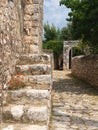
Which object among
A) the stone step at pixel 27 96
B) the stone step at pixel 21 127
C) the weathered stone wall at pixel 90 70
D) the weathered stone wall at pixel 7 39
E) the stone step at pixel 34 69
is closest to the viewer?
the stone step at pixel 21 127

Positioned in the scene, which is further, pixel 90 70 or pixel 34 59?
pixel 90 70

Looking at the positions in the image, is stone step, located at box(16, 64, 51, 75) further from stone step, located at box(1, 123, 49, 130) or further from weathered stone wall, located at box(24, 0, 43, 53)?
stone step, located at box(1, 123, 49, 130)

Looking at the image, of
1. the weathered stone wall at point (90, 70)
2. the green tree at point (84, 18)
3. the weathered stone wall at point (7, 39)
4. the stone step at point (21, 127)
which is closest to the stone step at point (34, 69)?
the weathered stone wall at point (7, 39)

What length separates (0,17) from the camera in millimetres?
5008

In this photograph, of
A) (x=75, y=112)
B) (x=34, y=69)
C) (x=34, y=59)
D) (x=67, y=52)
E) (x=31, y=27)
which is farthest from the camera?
(x=67, y=52)

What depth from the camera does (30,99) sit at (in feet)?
17.5

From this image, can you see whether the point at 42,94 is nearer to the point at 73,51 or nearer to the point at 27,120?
the point at 27,120

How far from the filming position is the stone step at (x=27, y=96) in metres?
5.29

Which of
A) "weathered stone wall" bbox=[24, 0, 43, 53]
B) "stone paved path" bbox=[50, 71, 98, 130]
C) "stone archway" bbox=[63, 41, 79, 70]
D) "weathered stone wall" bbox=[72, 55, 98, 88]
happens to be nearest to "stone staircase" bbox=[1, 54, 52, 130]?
"stone paved path" bbox=[50, 71, 98, 130]

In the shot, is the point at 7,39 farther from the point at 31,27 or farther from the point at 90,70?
the point at 90,70

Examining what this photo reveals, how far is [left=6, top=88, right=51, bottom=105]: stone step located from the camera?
5.29 meters

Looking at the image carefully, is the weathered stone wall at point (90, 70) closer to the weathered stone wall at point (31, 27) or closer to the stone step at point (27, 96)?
the weathered stone wall at point (31, 27)

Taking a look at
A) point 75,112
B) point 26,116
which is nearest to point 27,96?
point 26,116

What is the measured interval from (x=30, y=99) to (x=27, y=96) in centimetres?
8
